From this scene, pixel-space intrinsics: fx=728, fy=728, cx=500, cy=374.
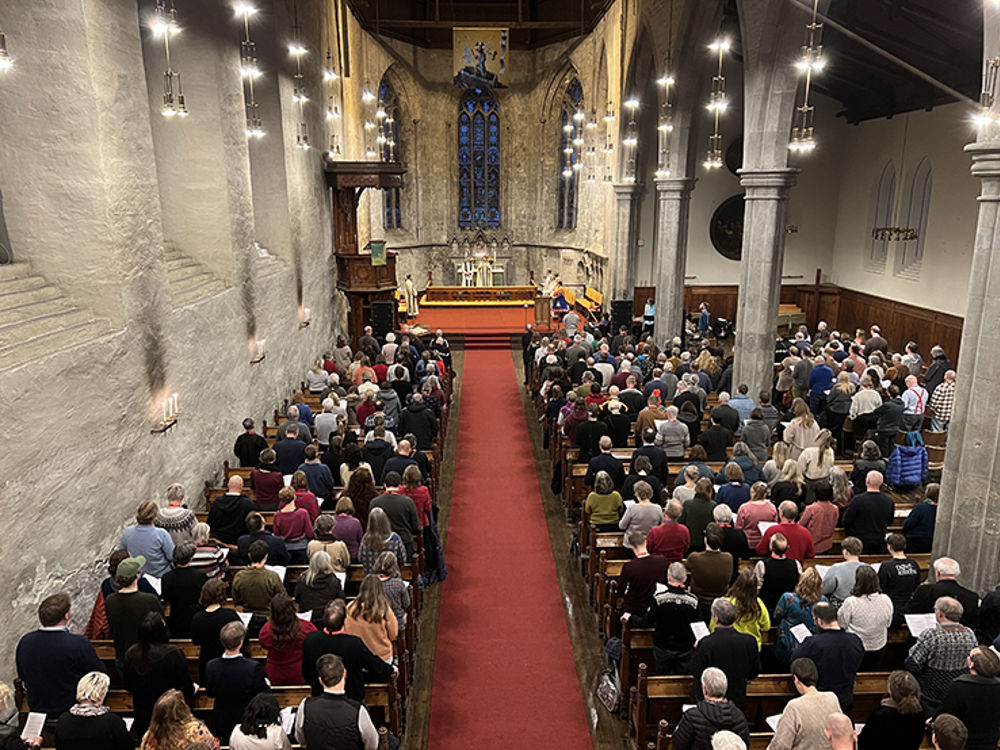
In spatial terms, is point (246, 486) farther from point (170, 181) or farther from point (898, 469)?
point (898, 469)

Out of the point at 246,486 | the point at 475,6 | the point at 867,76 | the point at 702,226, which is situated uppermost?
the point at 475,6

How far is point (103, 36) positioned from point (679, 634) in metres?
7.87

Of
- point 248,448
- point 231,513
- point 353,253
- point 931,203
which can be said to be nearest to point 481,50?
point 353,253

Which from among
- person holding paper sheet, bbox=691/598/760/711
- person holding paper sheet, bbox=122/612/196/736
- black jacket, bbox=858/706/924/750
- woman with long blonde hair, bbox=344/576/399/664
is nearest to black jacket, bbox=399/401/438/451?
woman with long blonde hair, bbox=344/576/399/664

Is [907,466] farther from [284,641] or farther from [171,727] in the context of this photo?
[171,727]

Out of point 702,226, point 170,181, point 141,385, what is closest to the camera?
point 141,385

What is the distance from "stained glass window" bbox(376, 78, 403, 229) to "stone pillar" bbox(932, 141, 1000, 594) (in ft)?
83.1

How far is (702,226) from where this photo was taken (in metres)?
24.5

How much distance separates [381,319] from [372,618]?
13708 millimetres

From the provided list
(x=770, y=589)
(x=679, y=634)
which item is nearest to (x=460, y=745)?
(x=679, y=634)

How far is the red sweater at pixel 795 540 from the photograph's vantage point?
6.69 meters

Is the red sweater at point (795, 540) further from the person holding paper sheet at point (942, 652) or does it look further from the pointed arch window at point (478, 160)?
the pointed arch window at point (478, 160)

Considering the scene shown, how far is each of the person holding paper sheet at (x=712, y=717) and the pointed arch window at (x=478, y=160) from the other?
30510 mm

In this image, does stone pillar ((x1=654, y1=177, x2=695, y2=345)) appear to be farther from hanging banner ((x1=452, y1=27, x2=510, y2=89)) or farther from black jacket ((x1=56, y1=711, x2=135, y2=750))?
black jacket ((x1=56, y1=711, x2=135, y2=750))
